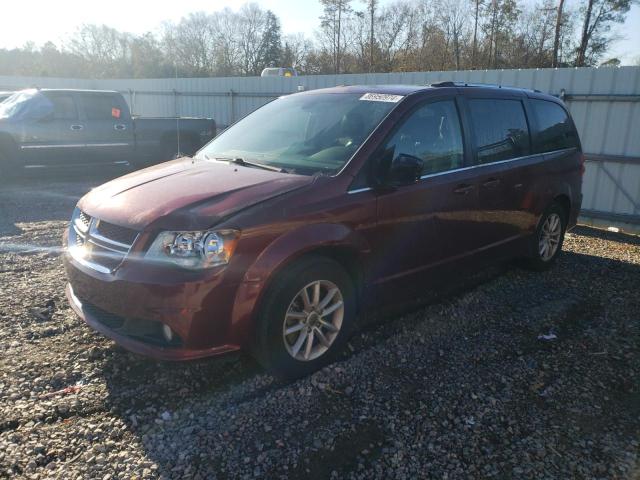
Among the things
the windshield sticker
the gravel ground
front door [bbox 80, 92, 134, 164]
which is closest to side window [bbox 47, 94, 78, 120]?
front door [bbox 80, 92, 134, 164]

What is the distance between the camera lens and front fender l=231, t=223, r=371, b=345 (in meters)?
2.94

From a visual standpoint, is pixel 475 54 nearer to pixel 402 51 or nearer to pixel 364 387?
pixel 402 51

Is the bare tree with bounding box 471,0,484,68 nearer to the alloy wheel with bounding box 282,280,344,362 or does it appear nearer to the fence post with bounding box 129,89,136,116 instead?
A: the fence post with bounding box 129,89,136,116

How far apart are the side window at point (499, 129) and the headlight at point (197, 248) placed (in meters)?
2.52

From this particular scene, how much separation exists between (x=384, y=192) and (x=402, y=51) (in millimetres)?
43051

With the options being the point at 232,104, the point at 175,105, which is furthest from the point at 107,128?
the point at 175,105

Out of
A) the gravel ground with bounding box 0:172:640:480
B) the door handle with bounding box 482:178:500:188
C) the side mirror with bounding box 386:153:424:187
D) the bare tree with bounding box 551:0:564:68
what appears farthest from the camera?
the bare tree with bounding box 551:0:564:68

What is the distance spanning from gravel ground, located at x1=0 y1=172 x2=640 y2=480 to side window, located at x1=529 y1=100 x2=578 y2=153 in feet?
6.12

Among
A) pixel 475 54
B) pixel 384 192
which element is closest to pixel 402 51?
pixel 475 54

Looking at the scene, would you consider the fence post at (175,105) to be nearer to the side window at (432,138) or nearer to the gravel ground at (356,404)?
the gravel ground at (356,404)

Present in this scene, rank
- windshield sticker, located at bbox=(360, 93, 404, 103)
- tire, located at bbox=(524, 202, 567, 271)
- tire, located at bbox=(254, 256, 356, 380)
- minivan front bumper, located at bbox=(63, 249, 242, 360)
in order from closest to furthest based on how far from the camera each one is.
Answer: minivan front bumper, located at bbox=(63, 249, 242, 360)
tire, located at bbox=(254, 256, 356, 380)
windshield sticker, located at bbox=(360, 93, 404, 103)
tire, located at bbox=(524, 202, 567, 271)

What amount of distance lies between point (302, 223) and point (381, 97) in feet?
4.82

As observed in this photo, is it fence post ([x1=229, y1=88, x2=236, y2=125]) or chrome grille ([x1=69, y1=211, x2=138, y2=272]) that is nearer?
chrome grille ([x1=69, y1=211, x2=138, y2=272])

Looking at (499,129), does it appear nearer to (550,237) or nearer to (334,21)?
(550,237)
